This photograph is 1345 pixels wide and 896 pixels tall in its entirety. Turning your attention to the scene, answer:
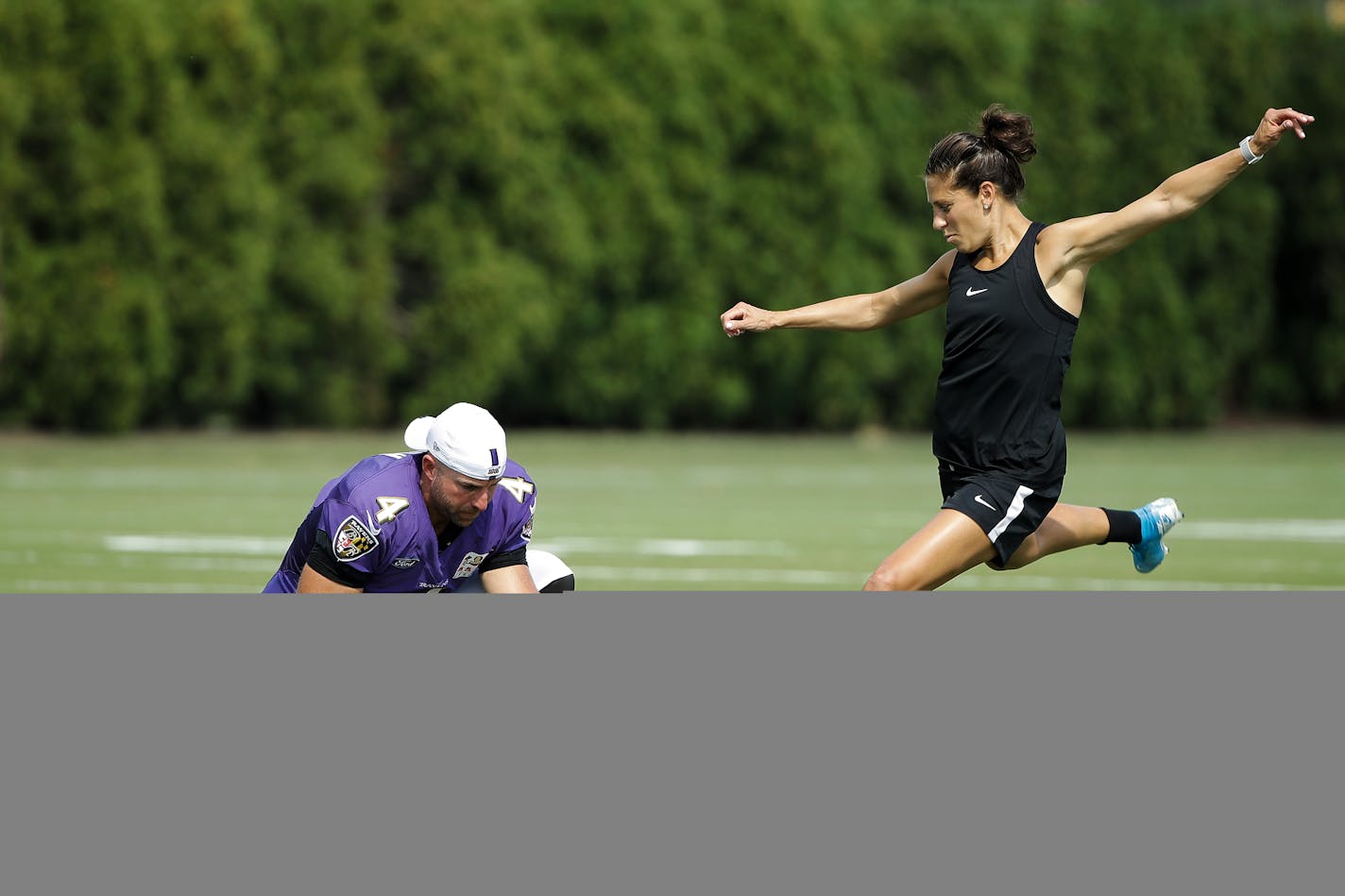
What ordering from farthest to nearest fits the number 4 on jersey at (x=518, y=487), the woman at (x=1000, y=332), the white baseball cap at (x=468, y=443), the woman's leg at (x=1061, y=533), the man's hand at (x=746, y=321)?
the woman's leg at (x=1061, y=533), the man's hand at (x=746, y=321), the number 4 on jersey at (x=518, y=487), the woman at (x=1000, y=332), the white baseball cap at (x=468, y=443)

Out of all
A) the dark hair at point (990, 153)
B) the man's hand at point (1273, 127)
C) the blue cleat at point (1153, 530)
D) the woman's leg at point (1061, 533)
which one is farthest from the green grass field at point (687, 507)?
the dark hair at point (990, 153)

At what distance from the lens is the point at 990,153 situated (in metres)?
5.61

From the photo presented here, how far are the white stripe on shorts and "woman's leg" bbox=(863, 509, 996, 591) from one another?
32 mm

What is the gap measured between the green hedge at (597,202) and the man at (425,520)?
13.4m

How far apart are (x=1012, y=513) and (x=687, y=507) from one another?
26.1 feet

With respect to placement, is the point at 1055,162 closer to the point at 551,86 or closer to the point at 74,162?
the point at 551,86

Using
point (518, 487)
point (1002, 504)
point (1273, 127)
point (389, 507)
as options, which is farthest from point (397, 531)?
point (1273, 127)

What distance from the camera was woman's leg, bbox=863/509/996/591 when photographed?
5250 millimetres

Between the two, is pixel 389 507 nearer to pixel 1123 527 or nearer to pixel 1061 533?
pixel 1061 533

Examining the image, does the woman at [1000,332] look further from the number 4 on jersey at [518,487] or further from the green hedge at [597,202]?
the green hedge at [597,202]

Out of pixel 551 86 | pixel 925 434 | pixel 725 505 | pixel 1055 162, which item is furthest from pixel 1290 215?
pixel 725 505

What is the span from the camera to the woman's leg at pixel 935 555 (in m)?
5.25

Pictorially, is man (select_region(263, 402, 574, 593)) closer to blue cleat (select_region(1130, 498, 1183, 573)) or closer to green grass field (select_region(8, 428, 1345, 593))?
green grass field (select_region(8, 428, 1345, 593))

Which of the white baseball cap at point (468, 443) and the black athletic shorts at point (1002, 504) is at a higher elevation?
the white baseball cap at point (468, 443)
